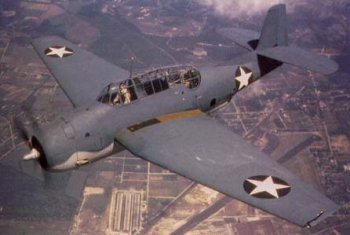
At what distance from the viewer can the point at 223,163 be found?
51.9ft

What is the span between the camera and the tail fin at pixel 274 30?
81.0ft

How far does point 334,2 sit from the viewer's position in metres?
122

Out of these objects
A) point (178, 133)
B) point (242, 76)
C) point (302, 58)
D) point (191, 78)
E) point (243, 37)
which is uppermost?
point (302, 58)

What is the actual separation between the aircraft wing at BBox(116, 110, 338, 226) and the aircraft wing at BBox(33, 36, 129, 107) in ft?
15.9

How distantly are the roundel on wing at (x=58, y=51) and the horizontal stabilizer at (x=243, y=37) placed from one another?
9.89 m

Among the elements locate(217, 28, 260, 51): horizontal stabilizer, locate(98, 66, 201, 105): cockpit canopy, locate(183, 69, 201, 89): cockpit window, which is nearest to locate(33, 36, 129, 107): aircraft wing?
locate(98, 66, 201, 105): cockpit canopy

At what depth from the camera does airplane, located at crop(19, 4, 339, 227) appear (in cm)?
1424

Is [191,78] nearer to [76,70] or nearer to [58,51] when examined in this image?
[76,70]

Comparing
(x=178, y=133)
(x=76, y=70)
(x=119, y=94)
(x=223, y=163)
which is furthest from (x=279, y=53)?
(x=76, y=70)

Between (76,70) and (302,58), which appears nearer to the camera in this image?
(302,58)

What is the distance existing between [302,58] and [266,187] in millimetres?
11168

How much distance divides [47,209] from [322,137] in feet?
133

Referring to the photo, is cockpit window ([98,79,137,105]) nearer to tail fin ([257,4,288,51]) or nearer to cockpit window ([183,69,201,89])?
cockpit window ([183,69,201,89])

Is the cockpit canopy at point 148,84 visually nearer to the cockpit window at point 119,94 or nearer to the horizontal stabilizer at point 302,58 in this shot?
the cockpit window at point 119,94
